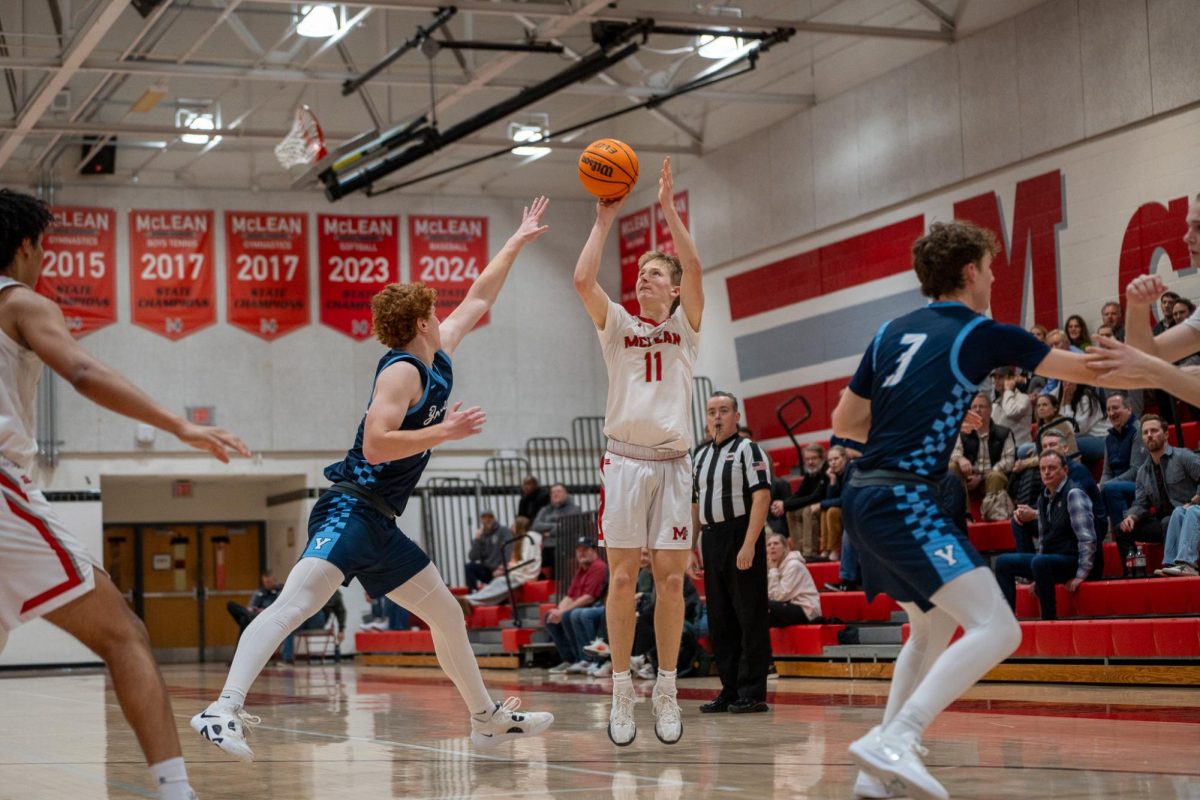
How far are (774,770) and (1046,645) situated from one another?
19.0 feet

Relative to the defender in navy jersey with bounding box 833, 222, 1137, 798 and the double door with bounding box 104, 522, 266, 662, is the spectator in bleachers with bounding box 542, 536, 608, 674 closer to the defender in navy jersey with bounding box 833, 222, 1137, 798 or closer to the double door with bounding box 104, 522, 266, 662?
the defender in navy jersey with bounding box 833, 222, 1137, 798

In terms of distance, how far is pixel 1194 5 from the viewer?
44.3ft

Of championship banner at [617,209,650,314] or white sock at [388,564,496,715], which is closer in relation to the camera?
white sock at [388,564,496,715]

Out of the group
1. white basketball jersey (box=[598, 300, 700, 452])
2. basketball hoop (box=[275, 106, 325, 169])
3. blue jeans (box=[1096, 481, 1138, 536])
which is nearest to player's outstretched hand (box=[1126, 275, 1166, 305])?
white basketball jersey (box=[598, 300, 700, 452])

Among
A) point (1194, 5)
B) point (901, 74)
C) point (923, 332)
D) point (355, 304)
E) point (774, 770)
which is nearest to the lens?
point (923, 332)

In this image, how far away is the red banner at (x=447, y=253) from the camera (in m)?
23.5

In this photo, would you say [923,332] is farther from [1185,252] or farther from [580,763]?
[1185,252]

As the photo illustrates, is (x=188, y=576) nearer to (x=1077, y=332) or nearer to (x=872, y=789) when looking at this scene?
(x=1077, y=332)

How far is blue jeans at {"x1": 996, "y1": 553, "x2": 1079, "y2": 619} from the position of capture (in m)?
10.5

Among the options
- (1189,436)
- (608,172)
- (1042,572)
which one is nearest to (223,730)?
(608,172)

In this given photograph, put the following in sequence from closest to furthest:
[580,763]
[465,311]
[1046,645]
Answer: [580,763] < [465,311] < [1046,645]

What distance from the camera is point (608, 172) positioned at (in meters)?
6.70

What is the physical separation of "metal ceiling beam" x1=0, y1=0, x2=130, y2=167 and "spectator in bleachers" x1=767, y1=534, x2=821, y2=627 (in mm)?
7918

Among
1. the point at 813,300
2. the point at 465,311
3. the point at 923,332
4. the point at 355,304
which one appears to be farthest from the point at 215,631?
the point at 923,332
